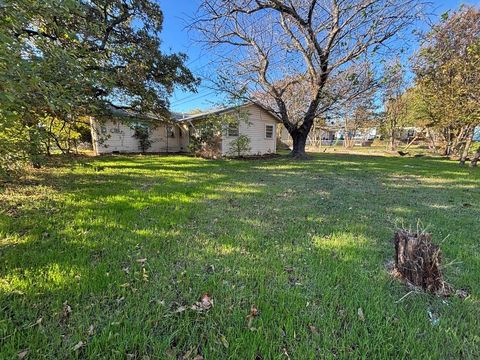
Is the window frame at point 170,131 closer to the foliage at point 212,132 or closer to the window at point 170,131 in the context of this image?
the window at point 170,131

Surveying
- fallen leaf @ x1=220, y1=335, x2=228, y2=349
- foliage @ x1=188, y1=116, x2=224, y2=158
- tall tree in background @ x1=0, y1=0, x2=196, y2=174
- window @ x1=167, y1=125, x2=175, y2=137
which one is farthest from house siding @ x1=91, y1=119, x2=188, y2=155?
fallen leaf @ x1=220, y1=335, x2=228, y2=349

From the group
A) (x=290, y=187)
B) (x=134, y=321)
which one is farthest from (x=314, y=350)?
(x=290, y=187)

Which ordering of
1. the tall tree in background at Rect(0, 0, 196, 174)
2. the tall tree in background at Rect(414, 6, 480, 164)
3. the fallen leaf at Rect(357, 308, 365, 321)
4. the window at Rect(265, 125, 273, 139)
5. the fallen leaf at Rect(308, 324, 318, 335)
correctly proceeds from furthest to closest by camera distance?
the window at Rect(265, 125, 273, 139) < the tall tree in background at Rect(414, 6, 480, 164) < the tall tree in background at Rect(0, 0, 196, 174) < the fallen leaf at Rect(357, 308, 365, 321) < the fallen leaf at Rect(308, 324, 318, 335)

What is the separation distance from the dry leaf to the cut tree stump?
1819 millimetres

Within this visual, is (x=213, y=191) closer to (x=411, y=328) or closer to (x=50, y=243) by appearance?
(x=50, y=243)

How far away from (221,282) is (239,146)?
13.1 metres

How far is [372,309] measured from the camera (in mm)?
1934

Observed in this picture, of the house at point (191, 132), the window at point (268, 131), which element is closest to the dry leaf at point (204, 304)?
the house at point (191, 132)

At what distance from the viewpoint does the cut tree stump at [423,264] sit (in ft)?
7.14

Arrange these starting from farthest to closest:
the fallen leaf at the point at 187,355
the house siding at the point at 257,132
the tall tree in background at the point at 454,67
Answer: the house siding at the point at 257,132 → the tall tree in background at the point at 454,67 → the fallen leaf at the point at 187,355

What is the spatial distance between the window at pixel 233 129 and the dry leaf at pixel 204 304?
44.8 feet

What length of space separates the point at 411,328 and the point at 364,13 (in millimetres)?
10826

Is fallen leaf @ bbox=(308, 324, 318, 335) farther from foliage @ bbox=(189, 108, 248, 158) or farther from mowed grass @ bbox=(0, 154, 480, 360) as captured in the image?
foliage @ bbox=(189, 108, 248, 158)

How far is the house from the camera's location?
14.9m
